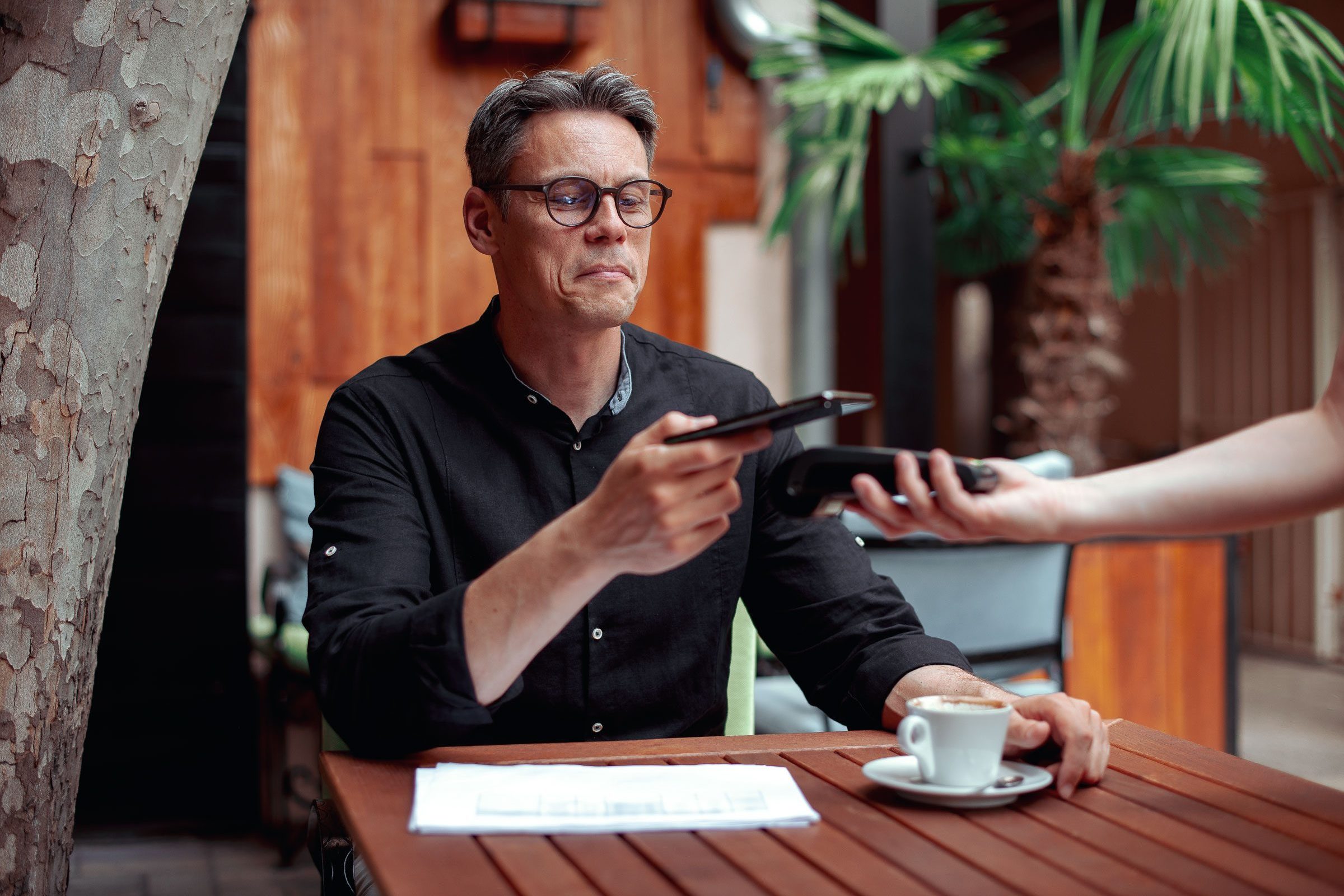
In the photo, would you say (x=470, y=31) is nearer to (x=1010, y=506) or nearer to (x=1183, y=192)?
(x=1183, y=192)

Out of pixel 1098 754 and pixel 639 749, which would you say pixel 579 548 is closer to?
pixel 639 749

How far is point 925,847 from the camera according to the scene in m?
0.89

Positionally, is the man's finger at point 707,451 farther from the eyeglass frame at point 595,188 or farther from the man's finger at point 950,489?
the eyeglass frame at point 595,188

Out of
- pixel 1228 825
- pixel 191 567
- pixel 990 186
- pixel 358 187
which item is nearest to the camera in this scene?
pixel 1228 825

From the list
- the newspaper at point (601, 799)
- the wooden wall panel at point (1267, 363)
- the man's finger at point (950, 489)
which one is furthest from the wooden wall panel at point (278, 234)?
the wooden wall panel at point (1267, 363)

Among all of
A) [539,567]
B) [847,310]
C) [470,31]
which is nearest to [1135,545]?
[847,310]

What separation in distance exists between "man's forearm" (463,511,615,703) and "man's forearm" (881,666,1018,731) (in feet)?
1.32

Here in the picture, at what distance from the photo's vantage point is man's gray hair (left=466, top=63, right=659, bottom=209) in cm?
149

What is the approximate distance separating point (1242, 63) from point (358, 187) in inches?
95.9

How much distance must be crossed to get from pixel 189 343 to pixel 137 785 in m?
1.15

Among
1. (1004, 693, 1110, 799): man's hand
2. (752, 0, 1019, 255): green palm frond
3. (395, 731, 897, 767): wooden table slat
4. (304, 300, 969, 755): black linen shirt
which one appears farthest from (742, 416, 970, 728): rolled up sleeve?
(752, 0, 1019, 255): green palm frond

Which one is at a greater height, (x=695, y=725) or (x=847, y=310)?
(x=847, y=310)

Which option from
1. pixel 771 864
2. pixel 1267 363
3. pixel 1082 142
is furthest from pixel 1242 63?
pixel 1267 363

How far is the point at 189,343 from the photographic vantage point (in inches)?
127
